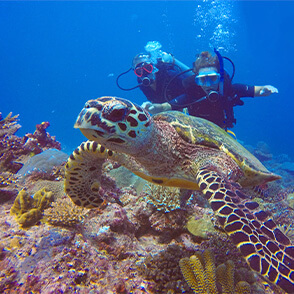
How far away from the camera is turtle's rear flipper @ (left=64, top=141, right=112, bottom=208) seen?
266 centimetres

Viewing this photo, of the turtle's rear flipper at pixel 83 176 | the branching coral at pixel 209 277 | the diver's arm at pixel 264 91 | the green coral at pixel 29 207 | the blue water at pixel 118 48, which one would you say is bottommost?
the branching coral at pixel 209 277

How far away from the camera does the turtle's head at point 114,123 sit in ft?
5.49

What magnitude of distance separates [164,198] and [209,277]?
4.81ft

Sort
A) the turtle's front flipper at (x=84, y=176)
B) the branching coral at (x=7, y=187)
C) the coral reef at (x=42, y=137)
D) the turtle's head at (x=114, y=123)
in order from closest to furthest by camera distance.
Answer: the turtle's head at (x=114, y=123) → the turtle's front flipper at (x=84, y=176) → the branching coral at (x=7, y=187) → the coral reef at (x=42, y=137)

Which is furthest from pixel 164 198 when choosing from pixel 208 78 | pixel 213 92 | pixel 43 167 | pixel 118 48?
pixel 118 48

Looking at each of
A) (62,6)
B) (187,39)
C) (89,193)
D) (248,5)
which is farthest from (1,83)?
(89,193)

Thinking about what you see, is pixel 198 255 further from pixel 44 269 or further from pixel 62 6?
pixel 62 6

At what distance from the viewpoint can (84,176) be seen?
2.88 meters

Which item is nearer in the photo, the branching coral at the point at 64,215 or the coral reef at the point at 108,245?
the coral reef at the point at 108,245

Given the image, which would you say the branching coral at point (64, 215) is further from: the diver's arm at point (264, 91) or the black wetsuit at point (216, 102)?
the diver's arm at point (264, 91)

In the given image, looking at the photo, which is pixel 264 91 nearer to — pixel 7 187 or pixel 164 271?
pixel 164 271

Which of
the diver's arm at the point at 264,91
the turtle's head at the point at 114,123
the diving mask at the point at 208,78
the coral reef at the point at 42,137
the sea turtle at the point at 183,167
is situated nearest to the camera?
the sea turtle at the point at 183,167

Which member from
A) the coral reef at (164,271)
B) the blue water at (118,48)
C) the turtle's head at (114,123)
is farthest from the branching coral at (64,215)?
the blue water at (118,48)

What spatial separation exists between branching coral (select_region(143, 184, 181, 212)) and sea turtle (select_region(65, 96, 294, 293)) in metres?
0.60
